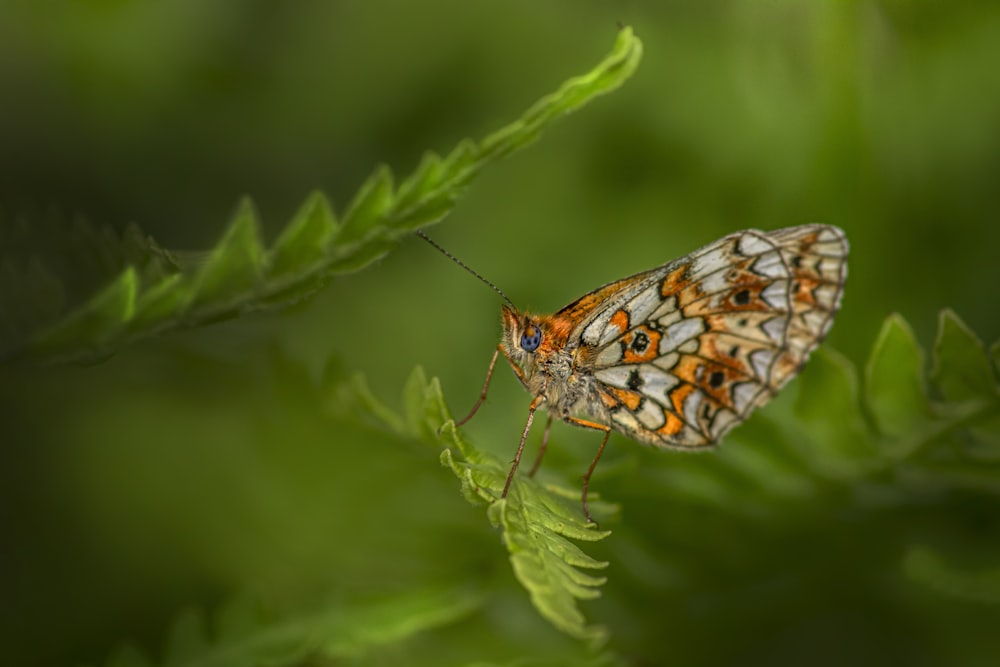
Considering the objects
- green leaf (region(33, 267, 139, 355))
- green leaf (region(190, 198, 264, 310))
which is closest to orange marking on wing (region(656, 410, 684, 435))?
green leaf (region(190, 198, 264, 310))

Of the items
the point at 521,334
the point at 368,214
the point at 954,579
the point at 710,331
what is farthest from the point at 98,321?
the point at 954,579

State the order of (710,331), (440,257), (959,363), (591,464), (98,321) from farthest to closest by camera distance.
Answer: (440,257) < (710,331) < (591,464) < (959,363) < (98,321)

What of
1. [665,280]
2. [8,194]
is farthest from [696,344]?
[8,194]

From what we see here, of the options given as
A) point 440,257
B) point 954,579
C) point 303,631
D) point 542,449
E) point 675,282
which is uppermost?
point 440,257

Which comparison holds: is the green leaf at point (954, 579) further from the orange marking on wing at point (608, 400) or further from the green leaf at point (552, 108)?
the green leaf at point (552, 108)

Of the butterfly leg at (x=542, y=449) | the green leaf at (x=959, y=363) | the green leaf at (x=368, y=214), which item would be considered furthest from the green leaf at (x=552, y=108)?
the butterfly leg at (x=542, y=449)

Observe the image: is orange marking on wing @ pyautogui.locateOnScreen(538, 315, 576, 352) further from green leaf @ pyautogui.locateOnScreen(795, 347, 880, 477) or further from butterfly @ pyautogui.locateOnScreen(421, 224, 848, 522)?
green leaf @ pyautogui.locateOnScreen(795, 347, 880, 477)

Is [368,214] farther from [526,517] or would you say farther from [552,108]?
[526,517]

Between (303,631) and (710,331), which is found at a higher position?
(710,331)
